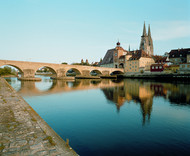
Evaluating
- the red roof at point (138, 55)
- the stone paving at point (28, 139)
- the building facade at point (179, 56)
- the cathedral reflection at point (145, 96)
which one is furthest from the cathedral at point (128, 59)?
the stone paving at point (28, 139)

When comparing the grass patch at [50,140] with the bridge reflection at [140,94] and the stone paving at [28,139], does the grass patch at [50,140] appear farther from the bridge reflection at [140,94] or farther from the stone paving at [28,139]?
the bridge reflection at [140,94]

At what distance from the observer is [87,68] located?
2501 inches

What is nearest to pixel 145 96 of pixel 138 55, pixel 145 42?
pixel 138 55

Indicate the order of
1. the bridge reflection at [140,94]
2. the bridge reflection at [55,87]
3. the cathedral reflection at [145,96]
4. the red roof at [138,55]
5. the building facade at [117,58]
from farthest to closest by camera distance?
the building facade at [117,58]
the red roof at [138,55]
the bridge reflection at [55,87]
the bridge reflection at [140,94]
the cathedral reflection at [145,96]

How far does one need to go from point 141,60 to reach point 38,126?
6893cm

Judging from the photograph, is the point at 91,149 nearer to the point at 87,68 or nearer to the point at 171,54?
the point at 87,68

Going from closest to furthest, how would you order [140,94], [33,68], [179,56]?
[140,94]
[33,68]
[179,56]

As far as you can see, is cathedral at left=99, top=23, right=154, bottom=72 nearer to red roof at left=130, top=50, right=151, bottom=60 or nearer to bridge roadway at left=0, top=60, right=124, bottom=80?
red roof at left=130, top=50, right=151, bottom=60

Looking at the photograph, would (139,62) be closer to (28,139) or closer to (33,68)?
(33,68)

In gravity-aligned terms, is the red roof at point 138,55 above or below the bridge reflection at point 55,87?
above

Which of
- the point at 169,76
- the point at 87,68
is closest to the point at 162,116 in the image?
the point at 169,76

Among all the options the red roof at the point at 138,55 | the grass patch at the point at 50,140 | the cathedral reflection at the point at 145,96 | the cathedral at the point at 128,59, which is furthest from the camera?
the red roof at the point at 138,55

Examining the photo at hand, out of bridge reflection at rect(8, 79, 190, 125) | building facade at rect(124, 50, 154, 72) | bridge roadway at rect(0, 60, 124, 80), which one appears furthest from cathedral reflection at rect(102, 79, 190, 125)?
building facade at rect(124, 50, 154, 72)

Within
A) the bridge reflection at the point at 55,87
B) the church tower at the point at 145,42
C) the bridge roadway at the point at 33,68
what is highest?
the church tower at the point at 145,42
